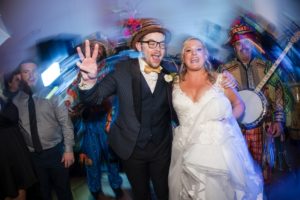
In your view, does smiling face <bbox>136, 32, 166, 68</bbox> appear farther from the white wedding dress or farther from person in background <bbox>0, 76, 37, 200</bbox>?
person in background <bbox>0, 76, 37, 200</bbox>

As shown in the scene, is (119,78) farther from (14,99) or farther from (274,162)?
(274,162)

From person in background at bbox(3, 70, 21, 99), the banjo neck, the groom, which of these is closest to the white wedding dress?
the groom

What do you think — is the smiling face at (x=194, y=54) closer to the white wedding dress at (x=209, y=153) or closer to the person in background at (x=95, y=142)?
the white wedding dress at (x=209, y=153)

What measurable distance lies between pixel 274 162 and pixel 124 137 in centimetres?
171

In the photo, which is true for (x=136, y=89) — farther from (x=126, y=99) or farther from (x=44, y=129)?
(x=44, y=129)

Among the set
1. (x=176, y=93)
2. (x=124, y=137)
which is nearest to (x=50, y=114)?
(x=124, y=137)

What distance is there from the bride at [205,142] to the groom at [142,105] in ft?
0.40

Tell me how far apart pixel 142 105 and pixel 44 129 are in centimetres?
104

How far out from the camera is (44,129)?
2.63 metres

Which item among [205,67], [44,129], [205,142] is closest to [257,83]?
[205,67]

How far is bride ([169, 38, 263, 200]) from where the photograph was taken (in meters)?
2.07

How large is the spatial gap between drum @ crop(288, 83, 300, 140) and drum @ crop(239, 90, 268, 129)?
16.2 inches

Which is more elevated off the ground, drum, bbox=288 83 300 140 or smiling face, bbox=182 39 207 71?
smiling face, bbox=182 39 207 71

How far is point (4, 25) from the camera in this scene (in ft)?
9.02
